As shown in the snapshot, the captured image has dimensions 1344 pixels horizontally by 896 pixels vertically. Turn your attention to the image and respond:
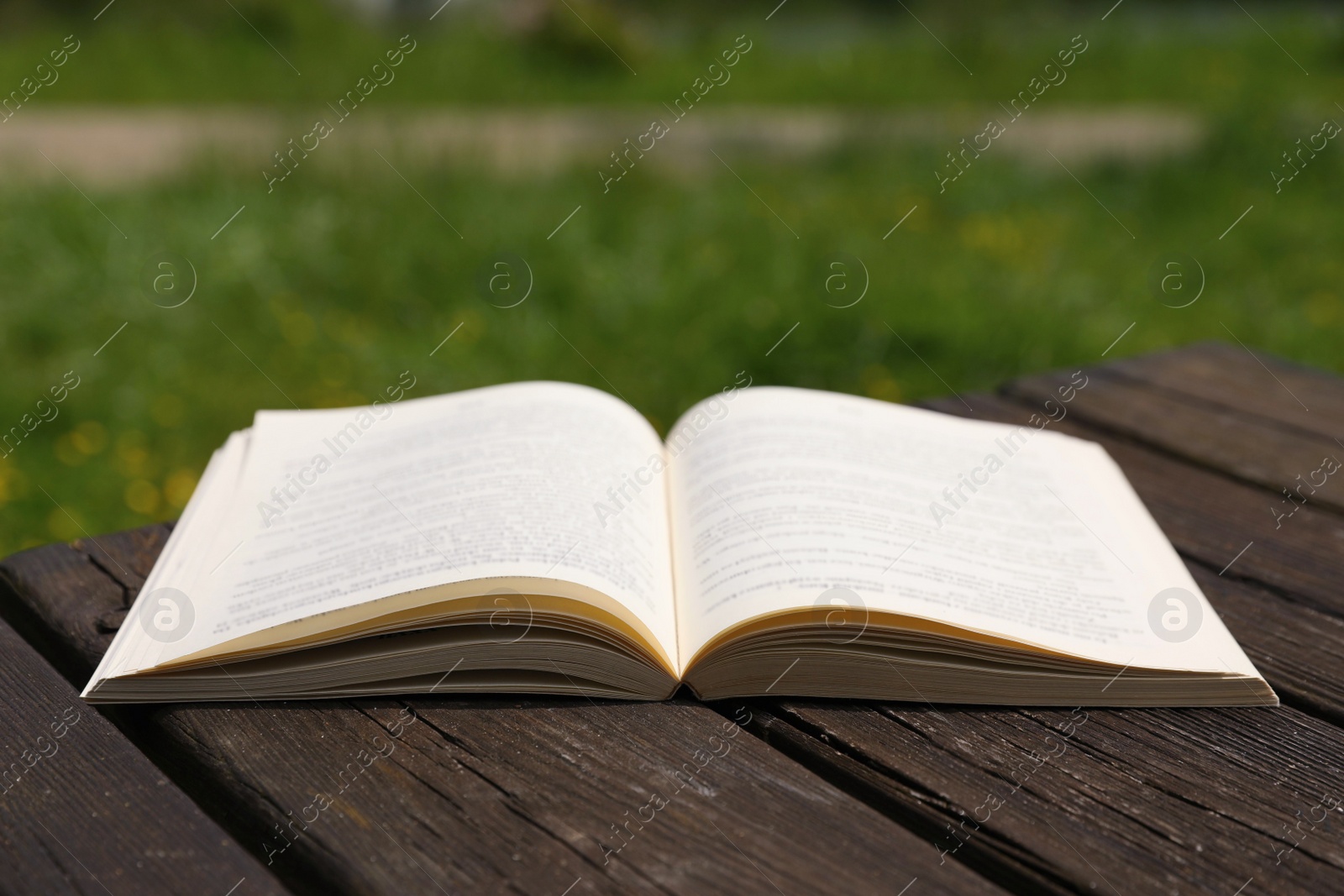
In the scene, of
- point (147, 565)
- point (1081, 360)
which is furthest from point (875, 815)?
point (1081, 360)

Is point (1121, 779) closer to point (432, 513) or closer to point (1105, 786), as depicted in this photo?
point (1105, 786)

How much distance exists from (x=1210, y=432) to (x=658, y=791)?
1125 mm

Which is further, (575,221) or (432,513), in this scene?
(575,221)

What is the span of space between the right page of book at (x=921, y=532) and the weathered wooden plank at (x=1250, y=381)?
47 centimetres

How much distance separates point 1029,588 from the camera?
1.02 meters

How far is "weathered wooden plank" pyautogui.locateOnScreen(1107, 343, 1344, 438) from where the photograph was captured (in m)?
1.66

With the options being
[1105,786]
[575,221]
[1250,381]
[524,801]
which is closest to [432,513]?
[524,801]

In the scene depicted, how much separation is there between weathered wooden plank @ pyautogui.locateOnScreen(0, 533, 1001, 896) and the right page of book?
0.40ft

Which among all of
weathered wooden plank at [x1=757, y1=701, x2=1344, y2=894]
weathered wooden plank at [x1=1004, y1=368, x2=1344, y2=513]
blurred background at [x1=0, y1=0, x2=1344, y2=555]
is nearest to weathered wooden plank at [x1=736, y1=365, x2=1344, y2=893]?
weathered wooden plank at [x1=757, y1=701, x2=1344, y2=894]

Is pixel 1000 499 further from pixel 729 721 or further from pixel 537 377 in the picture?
pixel 537 377

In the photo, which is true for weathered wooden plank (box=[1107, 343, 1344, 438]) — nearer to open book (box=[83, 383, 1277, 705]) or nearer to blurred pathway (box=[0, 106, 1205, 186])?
open book (box=[83, 383, 1277, 705])

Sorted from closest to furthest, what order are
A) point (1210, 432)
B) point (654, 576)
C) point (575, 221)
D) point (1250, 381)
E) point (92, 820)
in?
point (92, 820), point (654, 576), point (1210, 432), point (1250, 381), point (575, 221)

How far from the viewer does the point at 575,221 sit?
3848mm

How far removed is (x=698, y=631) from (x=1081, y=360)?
8.70 ft
